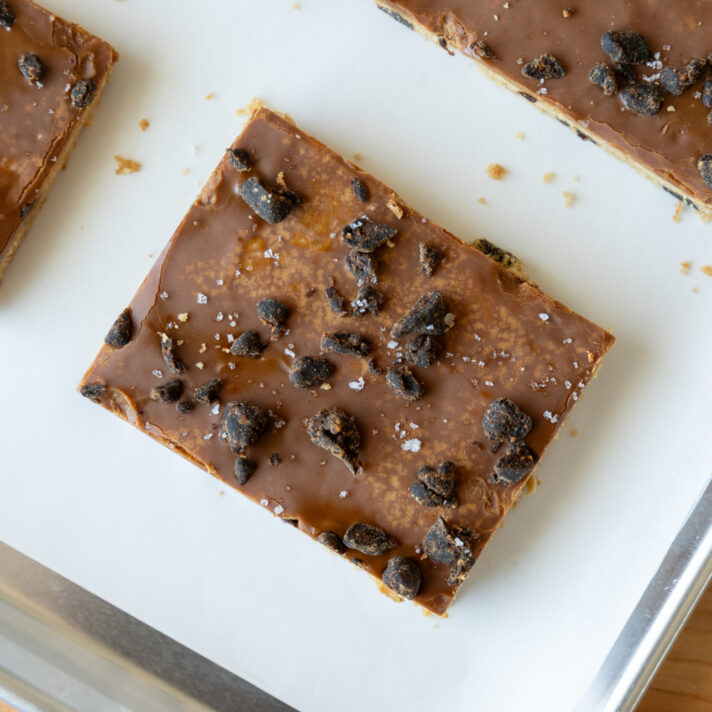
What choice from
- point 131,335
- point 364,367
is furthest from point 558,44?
point 131,335

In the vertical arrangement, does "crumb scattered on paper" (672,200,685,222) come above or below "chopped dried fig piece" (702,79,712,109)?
below

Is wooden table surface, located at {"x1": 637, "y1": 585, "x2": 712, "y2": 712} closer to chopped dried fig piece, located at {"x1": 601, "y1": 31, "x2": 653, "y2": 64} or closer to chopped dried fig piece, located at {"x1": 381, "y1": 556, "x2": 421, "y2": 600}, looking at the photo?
chopped dried fig piece, located at {"x1": 381, "y1": 556, "x2": 421, "y2": 600}

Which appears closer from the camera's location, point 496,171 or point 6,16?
point 6,16

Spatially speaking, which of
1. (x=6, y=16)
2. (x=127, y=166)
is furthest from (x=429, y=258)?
(x=6, y=16)

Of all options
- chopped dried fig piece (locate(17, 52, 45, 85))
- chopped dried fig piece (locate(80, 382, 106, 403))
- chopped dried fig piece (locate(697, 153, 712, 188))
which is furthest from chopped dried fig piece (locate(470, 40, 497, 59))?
chopped dried fig piece (locate(80, 382, 106, 403))

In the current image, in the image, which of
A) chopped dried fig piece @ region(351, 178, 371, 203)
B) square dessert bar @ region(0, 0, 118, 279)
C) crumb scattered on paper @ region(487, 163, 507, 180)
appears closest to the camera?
chopped dried fig piece @ region(351, 178, 371, 203)

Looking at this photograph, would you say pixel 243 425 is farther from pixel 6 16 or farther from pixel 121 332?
pixel 6 16

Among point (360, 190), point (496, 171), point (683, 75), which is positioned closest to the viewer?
point (683, 75)
